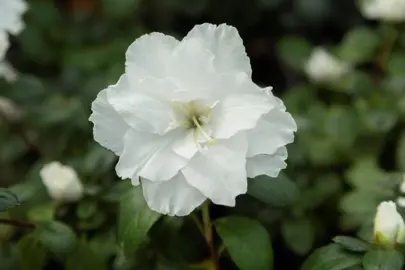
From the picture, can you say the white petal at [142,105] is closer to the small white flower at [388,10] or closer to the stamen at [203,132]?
the stamen at [203,132]

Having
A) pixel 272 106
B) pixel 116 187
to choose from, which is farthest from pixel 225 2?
pixel 272 106

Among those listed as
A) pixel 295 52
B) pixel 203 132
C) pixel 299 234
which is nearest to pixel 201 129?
pixel 203 132

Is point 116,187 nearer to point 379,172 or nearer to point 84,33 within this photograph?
point 379,172

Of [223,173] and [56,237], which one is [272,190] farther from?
[56,237]

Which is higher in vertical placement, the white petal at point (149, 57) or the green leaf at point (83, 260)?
the white petal at point (149, 57)

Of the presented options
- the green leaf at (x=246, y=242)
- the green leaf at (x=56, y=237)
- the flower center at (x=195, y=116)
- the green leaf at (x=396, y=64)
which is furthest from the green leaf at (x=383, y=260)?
the green leaf at (x=396, y=64)

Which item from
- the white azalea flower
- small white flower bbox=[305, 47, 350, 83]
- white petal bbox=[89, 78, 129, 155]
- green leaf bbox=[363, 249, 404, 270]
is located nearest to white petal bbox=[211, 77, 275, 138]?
the white azalea flower
